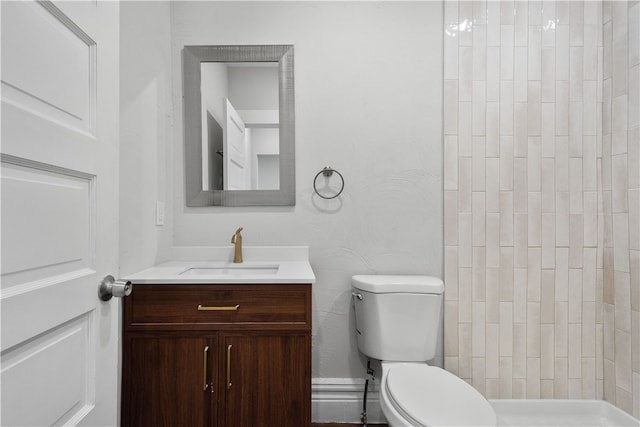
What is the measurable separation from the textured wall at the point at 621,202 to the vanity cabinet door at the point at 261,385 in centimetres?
152

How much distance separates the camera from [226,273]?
5.14 ft

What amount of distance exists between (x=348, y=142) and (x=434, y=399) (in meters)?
1.20

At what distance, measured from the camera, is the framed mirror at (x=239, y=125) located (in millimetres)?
1728

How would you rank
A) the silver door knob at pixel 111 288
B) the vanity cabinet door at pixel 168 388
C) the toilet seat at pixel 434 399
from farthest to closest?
1. the vanity cabinet door at pixel 168 388
2. the toilet seat at pixel 434 399
3. the silver door knob at pixel 111 288

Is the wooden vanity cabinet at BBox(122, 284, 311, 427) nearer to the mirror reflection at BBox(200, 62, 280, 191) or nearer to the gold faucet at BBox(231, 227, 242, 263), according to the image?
the gold faucet at BBox(231, 227, 242, 263)

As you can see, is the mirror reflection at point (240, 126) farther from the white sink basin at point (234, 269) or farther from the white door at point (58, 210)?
the white door at point (58, 210)

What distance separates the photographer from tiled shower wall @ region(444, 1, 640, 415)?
1718 mm

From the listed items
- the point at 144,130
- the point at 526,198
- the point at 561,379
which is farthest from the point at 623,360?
the point at 144,130

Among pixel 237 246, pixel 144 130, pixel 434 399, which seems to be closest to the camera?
pixel 434 399

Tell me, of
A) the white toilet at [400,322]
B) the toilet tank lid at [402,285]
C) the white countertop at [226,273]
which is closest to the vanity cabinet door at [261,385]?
the white countertop at [226,273]

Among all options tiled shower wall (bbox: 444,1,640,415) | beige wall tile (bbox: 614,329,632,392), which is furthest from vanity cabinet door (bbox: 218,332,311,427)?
beige wall tile (bbox: 614,329,632,392)

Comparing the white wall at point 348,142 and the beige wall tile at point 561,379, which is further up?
the white wall at point 348,142

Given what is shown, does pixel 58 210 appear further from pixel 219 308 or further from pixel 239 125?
pixel 239 125

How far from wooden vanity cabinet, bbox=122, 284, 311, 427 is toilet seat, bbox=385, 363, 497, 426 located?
1.14 ft
